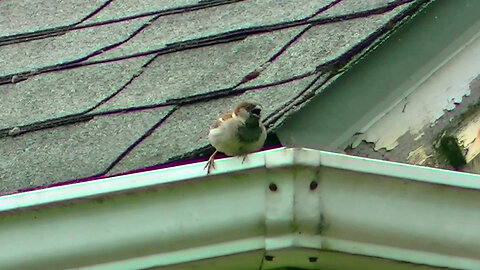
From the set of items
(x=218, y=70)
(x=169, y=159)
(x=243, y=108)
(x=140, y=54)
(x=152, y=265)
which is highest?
(x=140, y=54)

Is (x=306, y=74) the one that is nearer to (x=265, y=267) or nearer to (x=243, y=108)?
(x=243, y=108)

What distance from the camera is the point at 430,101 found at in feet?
9.11

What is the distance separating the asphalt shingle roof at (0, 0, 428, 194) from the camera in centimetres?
284

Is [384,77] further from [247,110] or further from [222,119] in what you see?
[222,119]

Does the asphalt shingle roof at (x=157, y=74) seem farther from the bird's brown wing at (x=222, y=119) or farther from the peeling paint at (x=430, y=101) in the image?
the peeling paint at (x=430, y=101)

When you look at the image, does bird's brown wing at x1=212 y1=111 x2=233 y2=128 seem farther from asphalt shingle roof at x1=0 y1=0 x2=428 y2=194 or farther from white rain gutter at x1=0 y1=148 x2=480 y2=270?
white rain gutter at x1=0 y1=148 x2=480 y2=270

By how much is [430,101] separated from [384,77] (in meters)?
0.12

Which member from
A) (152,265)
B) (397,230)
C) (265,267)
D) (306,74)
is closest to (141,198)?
(152,265)

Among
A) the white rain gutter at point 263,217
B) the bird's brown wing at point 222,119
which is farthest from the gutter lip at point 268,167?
the bird's brown wing at point 222,119

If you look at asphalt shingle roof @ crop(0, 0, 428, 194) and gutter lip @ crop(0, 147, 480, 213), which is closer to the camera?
gutter lip @ crop(0, 147, 480, 213)

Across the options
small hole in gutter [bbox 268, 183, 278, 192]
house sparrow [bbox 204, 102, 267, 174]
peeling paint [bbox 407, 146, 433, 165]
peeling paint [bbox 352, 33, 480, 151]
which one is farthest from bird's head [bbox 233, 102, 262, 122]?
small hole in gutter [bbox 268, 183, 278, 192]

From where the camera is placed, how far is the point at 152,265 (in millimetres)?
2314

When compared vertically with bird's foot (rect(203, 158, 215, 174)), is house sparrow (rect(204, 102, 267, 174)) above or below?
above

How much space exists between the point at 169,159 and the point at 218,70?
1.52 ft
